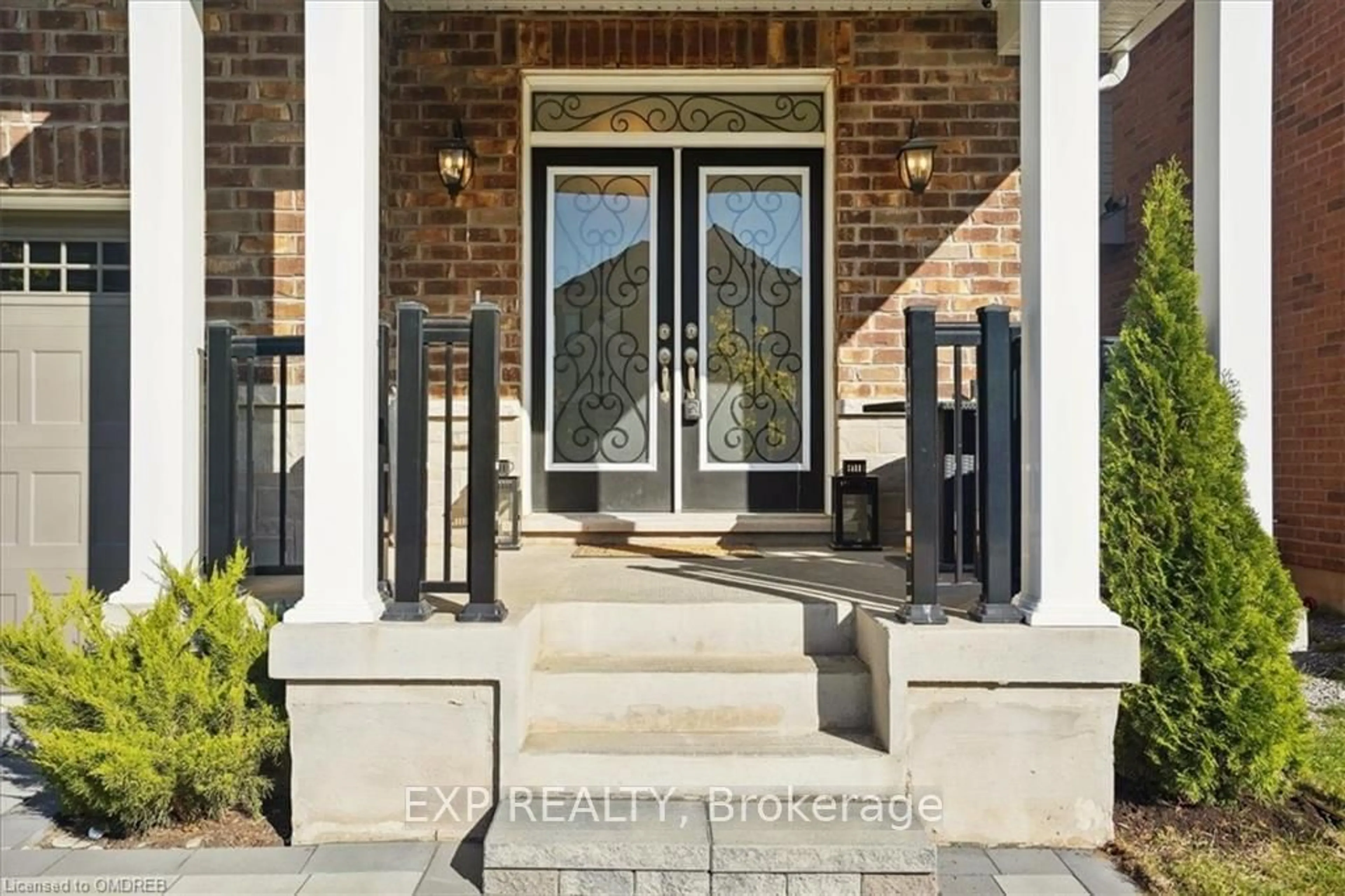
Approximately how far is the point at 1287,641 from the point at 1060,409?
1.01m

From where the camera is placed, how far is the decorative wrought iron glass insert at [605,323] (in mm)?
5078

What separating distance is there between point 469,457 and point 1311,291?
527 centimetres

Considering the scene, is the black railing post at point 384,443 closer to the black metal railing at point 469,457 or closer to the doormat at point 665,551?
the black metal railing at point 469,457

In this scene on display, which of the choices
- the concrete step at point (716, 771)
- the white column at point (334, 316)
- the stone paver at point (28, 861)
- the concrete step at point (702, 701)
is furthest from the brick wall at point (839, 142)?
the stone paver at point (28, 861)

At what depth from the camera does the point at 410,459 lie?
2957 millimetres

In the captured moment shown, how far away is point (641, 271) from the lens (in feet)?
16.7

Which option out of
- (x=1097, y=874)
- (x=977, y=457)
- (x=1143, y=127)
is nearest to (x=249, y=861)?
(x=1097, y=874)

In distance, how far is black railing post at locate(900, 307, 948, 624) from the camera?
290cm

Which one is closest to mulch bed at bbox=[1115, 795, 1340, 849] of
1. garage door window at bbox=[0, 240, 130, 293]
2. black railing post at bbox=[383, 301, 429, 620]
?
black railing post at bbox=[383, 301, 429, 620]

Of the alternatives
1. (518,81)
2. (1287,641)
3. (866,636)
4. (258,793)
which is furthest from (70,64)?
(1287,641)

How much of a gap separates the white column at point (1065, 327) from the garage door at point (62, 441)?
12.5ft

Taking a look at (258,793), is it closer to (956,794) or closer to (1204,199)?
(956,794)

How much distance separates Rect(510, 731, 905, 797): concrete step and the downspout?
395 centimetres

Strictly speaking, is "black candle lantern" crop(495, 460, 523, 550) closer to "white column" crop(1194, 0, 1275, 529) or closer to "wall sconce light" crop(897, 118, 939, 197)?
"wall sconce light" crop(897, 118, 939, 197)
